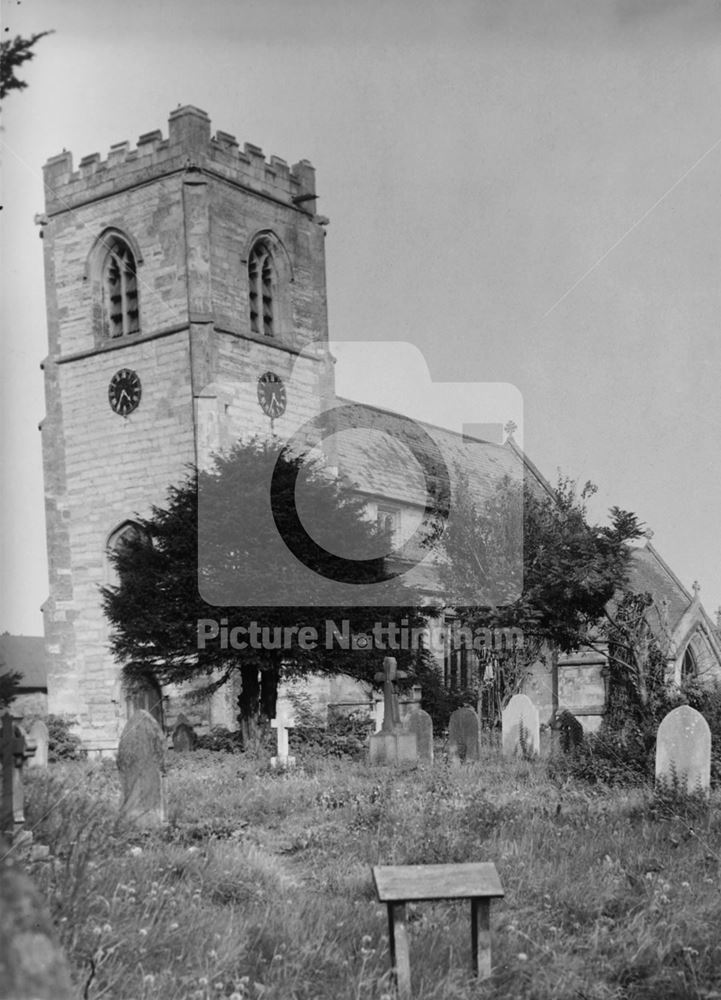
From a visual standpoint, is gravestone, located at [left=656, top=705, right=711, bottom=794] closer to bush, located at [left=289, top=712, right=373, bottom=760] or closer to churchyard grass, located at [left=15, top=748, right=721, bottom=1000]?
churchyard grass, located at [left=15, top=748, right=721, bottom=1000]

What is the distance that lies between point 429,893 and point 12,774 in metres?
3.96

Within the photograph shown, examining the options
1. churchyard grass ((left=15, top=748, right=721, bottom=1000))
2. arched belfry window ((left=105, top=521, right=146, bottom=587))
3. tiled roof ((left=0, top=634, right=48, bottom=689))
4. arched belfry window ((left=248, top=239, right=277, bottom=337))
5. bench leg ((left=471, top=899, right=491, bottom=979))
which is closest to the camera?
churchyard grass ((left=15, top=748, right=721, bottom=1000))

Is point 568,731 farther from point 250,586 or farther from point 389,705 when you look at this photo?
point 250,586

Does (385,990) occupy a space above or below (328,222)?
below

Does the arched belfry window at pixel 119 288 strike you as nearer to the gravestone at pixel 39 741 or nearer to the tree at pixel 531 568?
the tree at pixel 531 568

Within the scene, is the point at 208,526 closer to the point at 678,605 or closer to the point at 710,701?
the point at 710,701

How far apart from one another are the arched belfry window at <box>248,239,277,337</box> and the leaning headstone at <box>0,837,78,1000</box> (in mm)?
26915

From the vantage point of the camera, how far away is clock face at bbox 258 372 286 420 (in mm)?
28484

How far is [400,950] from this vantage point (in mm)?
5414

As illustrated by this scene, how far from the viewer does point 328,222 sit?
103 feet

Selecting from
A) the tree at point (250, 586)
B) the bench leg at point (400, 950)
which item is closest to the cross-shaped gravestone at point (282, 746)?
the tree at point (250, 586)

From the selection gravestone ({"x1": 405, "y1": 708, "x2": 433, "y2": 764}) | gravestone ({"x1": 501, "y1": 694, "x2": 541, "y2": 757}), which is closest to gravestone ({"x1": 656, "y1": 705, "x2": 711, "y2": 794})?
gravestone ({"x1": 501, "y1": 694, "x2": 541, "y2": 757})

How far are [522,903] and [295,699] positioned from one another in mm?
18729

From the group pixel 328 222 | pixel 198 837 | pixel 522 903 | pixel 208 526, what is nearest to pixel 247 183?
pixel 328 222
